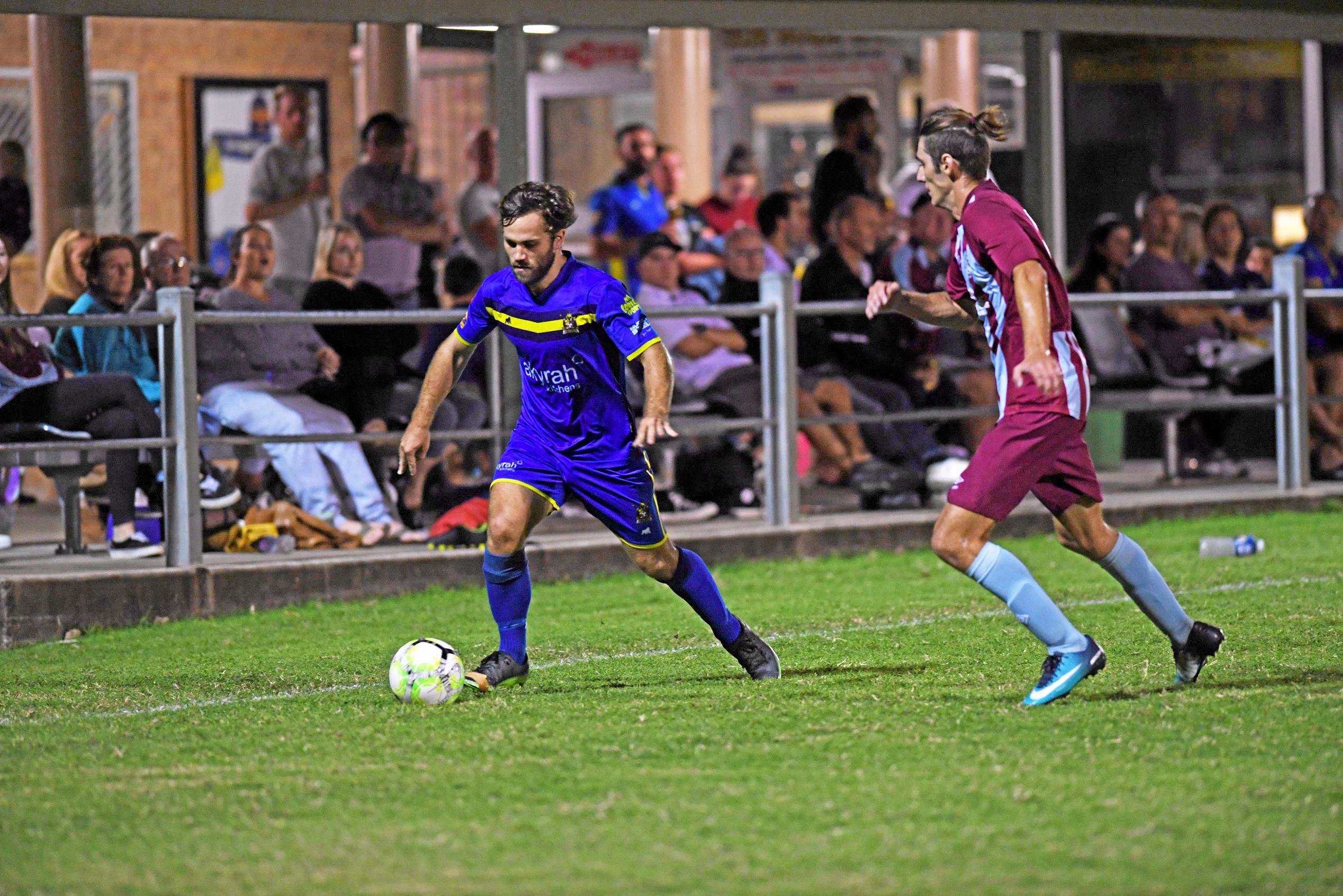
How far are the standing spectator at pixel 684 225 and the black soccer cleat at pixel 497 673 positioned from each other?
6.18m

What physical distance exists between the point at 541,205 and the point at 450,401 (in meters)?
4.45

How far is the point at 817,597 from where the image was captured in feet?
30.9

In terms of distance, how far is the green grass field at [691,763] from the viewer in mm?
4504

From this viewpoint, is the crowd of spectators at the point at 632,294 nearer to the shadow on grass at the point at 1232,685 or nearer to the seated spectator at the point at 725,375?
the seated spectator at the point at 725,375

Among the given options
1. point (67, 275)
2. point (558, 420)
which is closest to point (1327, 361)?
point (558, 420)

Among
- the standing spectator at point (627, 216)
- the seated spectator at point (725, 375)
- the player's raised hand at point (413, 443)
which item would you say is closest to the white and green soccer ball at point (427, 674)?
the player's raised hand at point (413, 443)

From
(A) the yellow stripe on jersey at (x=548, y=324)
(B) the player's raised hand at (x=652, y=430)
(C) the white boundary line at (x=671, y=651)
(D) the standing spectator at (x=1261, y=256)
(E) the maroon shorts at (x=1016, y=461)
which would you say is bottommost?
(C) the white boundary line at (x=671, y=651)

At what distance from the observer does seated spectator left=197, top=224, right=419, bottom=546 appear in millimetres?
10094

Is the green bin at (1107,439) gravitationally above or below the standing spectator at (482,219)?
below

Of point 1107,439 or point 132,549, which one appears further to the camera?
point 1107,439

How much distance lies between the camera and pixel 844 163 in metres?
12.9

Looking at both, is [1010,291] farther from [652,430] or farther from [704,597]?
[704,597]

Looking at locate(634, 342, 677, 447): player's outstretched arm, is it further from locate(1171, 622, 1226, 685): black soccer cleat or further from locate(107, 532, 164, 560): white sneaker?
locate(107, 532, 164, 560): white sneaker

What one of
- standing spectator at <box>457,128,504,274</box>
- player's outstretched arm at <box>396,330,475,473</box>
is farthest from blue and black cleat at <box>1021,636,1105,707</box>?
standing spectator at <box>457,128,504,274</box>
